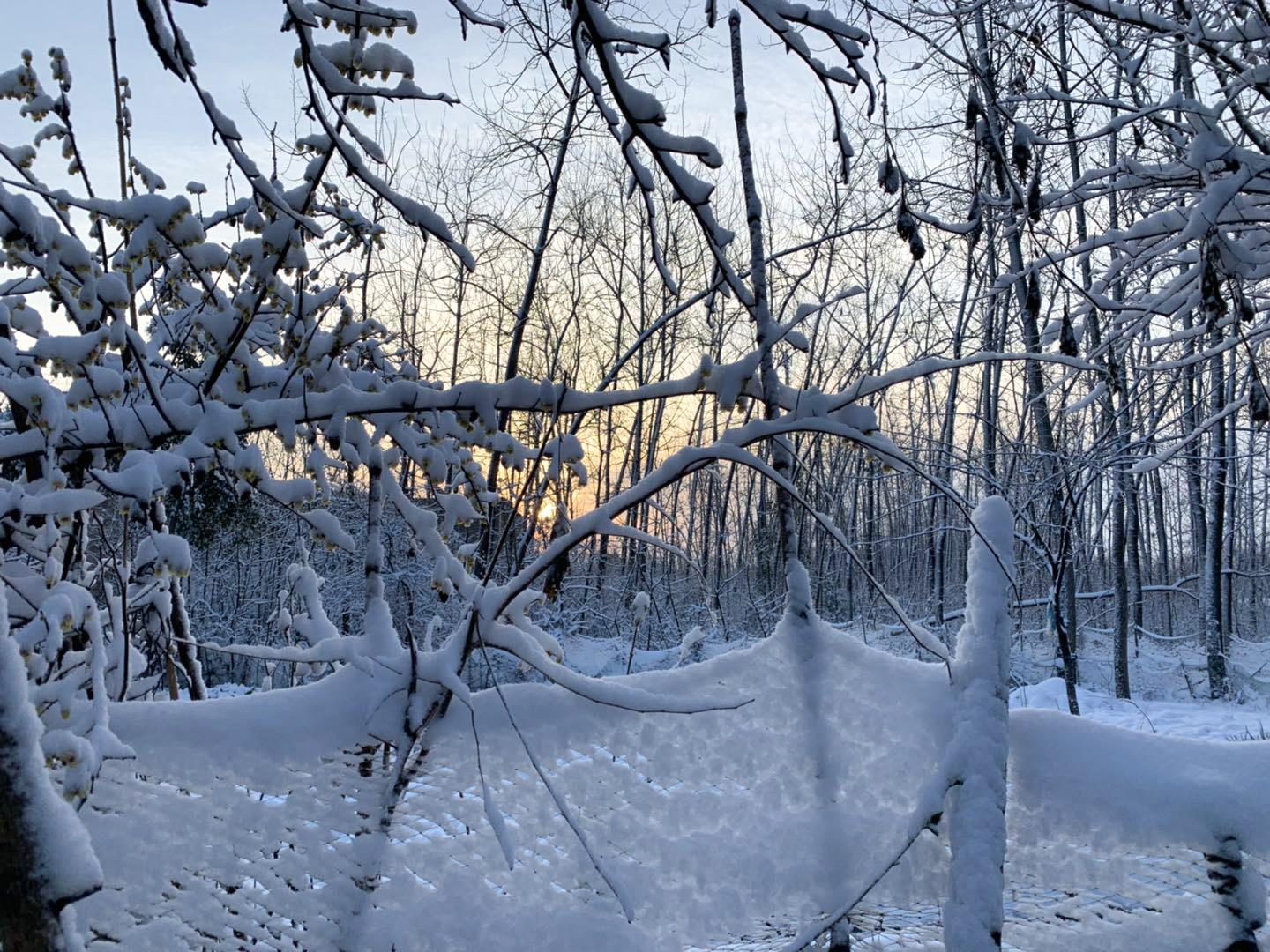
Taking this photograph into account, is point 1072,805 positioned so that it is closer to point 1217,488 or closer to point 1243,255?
point 1243,255

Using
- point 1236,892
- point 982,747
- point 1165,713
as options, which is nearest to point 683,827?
point 982,747

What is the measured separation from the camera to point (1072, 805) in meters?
1.21

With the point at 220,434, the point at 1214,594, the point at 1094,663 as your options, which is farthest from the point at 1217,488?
the point at 220,434

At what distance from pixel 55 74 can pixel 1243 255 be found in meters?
4.32

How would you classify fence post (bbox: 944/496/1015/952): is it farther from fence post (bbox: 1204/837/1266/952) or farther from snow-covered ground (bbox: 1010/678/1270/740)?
snow-covered ground (bbox: 1010/678/1270/740)

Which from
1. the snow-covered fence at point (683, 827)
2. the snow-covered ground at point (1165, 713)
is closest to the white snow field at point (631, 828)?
the snow-covered fence at point (683, 827)

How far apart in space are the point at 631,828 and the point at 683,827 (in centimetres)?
8

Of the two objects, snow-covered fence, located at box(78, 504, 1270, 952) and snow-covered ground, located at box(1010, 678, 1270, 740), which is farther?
snow-covered ground, located at box(1010, 678, 1270, 740)

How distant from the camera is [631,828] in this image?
125 cm

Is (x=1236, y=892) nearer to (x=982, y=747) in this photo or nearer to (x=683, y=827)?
(x=982, y=747)

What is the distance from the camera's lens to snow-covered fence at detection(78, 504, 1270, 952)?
3.80 feet

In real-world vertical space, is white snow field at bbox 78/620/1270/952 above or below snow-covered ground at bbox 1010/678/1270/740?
above

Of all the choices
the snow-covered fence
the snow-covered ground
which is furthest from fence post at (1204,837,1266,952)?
the snow-covered ground

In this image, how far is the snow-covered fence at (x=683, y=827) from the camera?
1.16m
